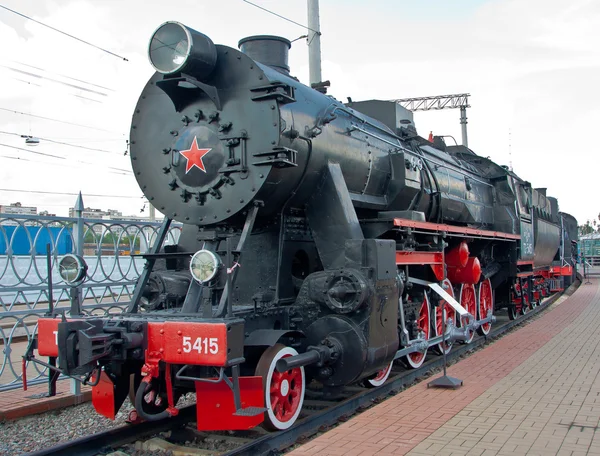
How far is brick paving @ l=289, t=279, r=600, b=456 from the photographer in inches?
173

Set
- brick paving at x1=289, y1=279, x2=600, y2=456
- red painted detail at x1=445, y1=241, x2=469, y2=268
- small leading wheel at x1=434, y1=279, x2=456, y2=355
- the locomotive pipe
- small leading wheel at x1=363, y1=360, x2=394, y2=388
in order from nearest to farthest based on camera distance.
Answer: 1. brick paving at x1=289, y1=279, x2=600, y2=456
2. the locomotive pipe
3. small leading wheel at x1=363, y1=360, x2=394, y2=388
4. small leading wheel at x1=434, y1=279, x2=456, y2=355
5. red painted detail at x1=445, y1=241, x2=469, y2=268

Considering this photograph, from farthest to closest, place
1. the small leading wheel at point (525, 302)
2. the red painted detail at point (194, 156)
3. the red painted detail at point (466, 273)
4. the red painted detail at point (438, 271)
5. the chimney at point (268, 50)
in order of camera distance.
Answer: the small leading wheel at point (525, 302) < the red painted detail at point (466, 273) < the red painted detail at point (438, 271) < the chimney at point (268, 50) < the red painted detail at point (194, 156)

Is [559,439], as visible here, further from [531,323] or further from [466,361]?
[531,323]

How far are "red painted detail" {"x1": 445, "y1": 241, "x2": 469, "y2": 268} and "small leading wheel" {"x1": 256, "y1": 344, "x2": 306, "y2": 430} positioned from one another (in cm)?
471

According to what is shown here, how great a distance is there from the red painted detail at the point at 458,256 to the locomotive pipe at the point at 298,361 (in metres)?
4.69

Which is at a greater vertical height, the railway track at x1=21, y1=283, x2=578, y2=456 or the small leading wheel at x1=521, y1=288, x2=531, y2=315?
the small leading wheel at x1=521, y1=288, x2=531, y2=315

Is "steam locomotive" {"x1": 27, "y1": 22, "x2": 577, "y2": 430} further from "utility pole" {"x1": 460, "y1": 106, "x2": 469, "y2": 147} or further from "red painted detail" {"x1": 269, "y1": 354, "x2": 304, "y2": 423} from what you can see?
"utility pole" {"x1": 460, "y1": 106, "x2": 469, "y2": 147}

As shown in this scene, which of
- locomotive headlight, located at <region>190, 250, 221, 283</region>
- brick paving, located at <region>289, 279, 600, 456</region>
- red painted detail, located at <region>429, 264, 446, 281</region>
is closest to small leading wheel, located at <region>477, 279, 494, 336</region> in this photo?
brick paving, located at <region>289, 279, 600, 456</region>

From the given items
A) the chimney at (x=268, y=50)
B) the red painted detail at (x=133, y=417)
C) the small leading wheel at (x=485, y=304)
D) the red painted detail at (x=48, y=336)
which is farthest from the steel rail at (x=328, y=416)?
the chimney at (x=268, y=50)

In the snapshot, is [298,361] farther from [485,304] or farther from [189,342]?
[485,304]

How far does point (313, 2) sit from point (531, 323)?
8432 mm

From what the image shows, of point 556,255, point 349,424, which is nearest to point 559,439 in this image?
point 349,424

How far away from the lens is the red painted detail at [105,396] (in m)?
5.09

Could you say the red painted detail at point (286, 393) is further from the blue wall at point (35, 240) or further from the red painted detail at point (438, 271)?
the blue wall at point (35, 240)
